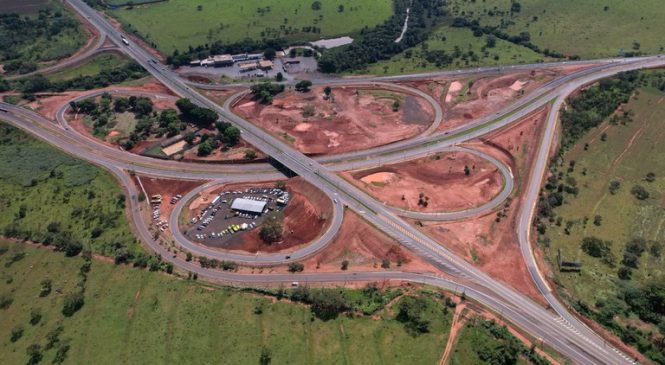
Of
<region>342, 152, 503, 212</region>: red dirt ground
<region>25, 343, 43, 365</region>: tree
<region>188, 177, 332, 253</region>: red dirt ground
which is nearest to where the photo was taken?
<region>25, 343, 43, 365</region>: tree

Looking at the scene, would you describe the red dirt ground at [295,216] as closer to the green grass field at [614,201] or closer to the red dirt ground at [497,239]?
the red dirt ground at [497,239]

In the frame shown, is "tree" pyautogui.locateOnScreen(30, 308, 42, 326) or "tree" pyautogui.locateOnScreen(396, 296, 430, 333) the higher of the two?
"tree" pyautogui.locateOnScreen(396, 296, 430, 333)

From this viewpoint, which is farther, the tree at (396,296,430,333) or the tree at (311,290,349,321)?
the tree at (311,290,349,321)

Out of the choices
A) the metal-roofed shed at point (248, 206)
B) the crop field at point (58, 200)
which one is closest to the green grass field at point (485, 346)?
the metal-roofed shed at point (248, 206)

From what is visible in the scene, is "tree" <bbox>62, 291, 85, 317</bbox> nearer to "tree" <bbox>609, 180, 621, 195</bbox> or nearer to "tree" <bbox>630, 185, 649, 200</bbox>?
"tree" <bbox>609, 180, 621, 195</bbox>

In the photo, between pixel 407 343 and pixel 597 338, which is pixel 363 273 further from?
pixel 597 338

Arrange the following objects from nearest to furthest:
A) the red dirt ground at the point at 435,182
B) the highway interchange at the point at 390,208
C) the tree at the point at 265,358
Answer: the tree at the point at 265,358, the highway interchange at the point at 390,208, the red dirt ground at the point at 435,182

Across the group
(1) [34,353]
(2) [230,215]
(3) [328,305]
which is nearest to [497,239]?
(3) [328,305]

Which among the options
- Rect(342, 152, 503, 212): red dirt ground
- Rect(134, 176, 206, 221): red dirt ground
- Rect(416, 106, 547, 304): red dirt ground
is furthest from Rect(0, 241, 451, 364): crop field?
Rect(342, 152, 503, 212): red dirt ground
